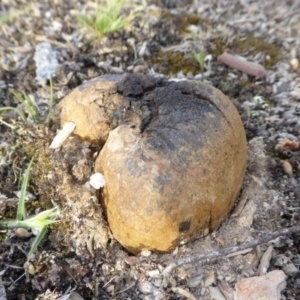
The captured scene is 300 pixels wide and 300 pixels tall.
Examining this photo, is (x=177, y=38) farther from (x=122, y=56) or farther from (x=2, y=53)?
(x=2, y=53)

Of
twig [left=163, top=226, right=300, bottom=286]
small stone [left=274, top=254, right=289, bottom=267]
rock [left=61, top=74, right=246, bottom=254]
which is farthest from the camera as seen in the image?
small stone [left=274, top=254, right=289, bottom=267]

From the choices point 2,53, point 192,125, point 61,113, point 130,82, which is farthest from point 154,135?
point 2,53

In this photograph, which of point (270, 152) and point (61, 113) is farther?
point (270, 152)

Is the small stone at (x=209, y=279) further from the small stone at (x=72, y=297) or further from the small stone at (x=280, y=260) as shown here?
the small stone at (x=72, y=297)

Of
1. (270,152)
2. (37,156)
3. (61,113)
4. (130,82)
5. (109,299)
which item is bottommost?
(109,299)

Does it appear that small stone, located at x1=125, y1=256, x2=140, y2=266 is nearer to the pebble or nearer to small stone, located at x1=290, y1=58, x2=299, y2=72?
the pebble

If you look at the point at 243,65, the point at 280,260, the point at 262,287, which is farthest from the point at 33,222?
the point at 243,65

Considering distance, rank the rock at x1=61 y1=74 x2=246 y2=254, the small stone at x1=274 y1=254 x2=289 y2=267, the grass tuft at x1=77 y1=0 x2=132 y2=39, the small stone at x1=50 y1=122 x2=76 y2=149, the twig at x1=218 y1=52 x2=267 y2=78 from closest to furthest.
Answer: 1. the rock at x1=61 y1=74 x2=246 y2=254
2. the small stone at x1=274 y1=254 x2=289 y2=267
3. the small stone at x1=50 y1=122 x2=76 y2=149
4. the twig at x1=218 y1=52 x2=267 y2=78
5. the grass tuft at x1=77 y1=0 x2=132 y2=39

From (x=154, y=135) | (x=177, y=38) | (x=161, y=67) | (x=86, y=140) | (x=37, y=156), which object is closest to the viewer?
(x=154, y=135)

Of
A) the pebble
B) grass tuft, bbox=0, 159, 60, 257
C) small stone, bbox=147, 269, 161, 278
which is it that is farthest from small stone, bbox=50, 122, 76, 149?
the pebble
